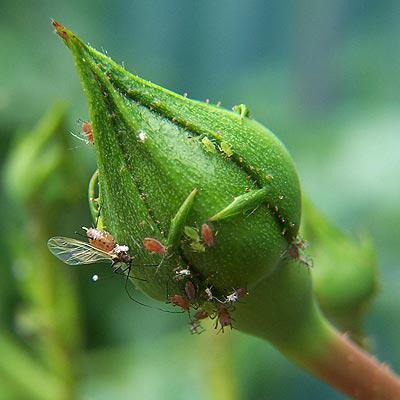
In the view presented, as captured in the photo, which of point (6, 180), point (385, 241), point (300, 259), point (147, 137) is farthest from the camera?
point (385, 241)

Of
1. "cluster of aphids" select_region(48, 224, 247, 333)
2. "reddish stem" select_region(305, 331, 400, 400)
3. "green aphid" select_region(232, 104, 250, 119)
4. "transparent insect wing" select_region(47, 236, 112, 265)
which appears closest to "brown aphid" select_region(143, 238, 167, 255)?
"cluster of aphids" select_region(48, 224, 247, 333)

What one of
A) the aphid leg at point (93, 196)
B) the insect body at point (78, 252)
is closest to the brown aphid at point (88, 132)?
the aphid leg at point (93, 196)

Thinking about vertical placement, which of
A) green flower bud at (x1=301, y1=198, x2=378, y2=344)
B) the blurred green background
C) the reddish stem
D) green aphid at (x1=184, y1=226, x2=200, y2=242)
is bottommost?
green aphid at (x1=184, y1=226, x2=200, y2=242)

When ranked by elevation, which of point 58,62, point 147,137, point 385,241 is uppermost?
point 58,62

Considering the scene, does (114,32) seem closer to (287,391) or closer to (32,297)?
(287,391)

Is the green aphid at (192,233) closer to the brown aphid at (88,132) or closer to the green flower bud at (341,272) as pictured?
the brown aphid at (88,132)

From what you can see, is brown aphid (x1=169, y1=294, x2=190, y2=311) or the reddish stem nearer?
brown aphid (x1=169, y1=294, x2=190, y2=311)

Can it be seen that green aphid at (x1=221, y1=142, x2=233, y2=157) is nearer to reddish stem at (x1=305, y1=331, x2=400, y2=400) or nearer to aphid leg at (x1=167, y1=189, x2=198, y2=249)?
aphid leg at (x1=167, y1=189, x2=198, y2=249)

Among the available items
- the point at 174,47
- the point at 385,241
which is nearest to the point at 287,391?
the point at 385,241
